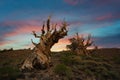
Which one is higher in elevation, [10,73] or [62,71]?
[10,73]

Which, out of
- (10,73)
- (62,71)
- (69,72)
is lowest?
(69,72)

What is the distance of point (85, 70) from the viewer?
104 ft

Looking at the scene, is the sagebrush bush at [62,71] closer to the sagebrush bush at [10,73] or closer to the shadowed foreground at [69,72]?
the shadowed foreground at [69,72]

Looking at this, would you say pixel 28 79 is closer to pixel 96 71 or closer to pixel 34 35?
pixel 34 35

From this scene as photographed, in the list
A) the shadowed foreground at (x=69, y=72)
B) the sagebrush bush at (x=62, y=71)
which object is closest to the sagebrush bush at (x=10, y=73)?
the shadowed foreground at (x=69, y=72)

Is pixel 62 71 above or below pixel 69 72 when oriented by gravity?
above

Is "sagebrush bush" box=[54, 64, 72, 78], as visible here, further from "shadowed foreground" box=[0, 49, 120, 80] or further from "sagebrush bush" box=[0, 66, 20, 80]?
"sagebrush bush" box=[0, 66, 20, 80]

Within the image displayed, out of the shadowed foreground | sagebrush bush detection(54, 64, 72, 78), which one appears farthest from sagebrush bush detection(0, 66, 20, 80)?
sagebrush bush detection(54, 64, 72, 78)

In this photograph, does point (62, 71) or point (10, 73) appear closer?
point (10, 73)

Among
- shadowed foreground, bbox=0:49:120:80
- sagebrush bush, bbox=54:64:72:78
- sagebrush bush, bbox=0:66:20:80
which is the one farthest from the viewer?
sagebrush bush, bbox=54:64:72:78

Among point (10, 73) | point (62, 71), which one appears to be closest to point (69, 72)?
point (62, 71)

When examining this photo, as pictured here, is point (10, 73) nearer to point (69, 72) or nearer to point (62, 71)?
point (62, 71)

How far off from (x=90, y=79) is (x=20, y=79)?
647 centimetres

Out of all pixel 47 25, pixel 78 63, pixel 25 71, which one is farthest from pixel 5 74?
pixel 78 63
